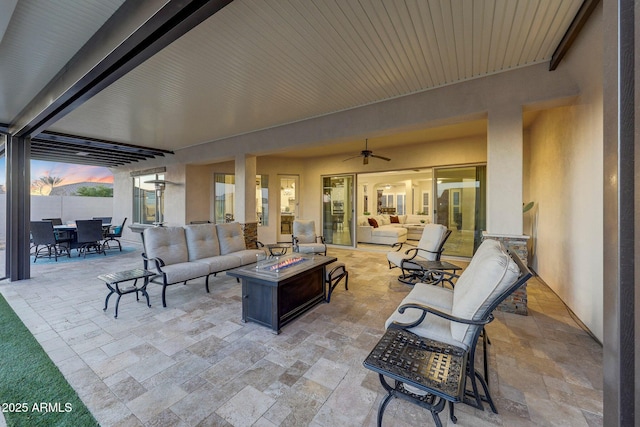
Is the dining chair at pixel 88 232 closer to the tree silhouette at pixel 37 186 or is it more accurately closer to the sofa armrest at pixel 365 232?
the sofa armrest at pixel 365 232

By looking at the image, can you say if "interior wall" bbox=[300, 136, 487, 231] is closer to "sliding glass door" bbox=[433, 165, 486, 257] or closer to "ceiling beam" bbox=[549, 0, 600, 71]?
"sliding glass door" bbox=[433, 165, 486, 257]

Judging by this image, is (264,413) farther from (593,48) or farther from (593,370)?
(593,48)

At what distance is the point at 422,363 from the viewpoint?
142cm

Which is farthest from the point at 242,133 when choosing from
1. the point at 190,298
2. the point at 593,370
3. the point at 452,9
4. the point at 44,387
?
the point at 593,370

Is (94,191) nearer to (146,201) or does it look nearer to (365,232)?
(146,201)

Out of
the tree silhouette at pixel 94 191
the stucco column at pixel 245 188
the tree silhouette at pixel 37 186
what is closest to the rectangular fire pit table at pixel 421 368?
the stucco column at pixel 245 188

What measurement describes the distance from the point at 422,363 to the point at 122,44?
3312mm

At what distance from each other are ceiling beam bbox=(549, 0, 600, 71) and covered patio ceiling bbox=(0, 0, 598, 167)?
0.05 feet

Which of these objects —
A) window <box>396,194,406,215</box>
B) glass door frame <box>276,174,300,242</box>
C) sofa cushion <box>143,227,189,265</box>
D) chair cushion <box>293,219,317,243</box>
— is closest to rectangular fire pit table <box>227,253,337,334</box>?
sofa cushion <box>143,227,189,265</box>

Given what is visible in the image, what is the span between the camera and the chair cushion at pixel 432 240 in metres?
4.17

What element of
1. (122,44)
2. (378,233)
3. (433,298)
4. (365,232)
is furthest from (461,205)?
(122,44)

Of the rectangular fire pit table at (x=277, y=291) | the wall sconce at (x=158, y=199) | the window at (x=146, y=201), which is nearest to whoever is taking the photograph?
the rectangular fire pit table at (x=277, y=291)

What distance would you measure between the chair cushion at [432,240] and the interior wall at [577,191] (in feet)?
5.09

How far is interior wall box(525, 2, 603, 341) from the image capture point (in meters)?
2.49
